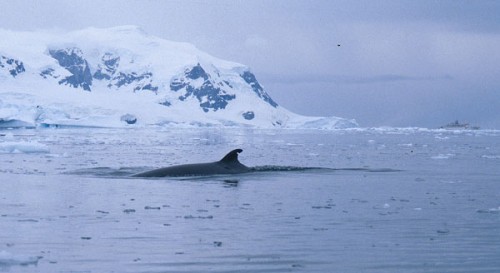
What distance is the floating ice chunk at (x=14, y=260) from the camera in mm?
8842

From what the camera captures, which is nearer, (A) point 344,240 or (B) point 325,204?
(A) point 344,240

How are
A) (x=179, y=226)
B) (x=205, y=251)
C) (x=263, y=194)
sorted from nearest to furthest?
(x=205, y=251), (x=179, y=226), (x=263, y=194)

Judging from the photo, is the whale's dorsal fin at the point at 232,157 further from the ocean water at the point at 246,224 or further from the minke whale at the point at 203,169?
the ocean water at the point at 246,224

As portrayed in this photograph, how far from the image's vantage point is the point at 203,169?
2252cm

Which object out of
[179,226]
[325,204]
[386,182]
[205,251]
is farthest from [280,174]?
[205,251]

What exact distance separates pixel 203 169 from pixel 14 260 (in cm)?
1367

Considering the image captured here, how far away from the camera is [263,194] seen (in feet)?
56.7

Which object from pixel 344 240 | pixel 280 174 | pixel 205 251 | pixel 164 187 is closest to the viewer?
pixel 205 251

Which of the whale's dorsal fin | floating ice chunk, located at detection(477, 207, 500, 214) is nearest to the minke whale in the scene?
the whale's dorsal fin

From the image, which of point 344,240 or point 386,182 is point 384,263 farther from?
point 386,182

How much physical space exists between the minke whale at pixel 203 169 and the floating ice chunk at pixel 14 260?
12.8m

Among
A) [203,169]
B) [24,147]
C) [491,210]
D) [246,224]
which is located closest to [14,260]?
[246,224]

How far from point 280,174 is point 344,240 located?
12672 millimetres

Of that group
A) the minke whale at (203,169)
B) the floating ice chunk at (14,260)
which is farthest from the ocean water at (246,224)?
the minke whale at (203,169)
